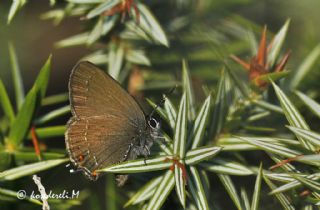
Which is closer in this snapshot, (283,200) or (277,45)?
(283,200)

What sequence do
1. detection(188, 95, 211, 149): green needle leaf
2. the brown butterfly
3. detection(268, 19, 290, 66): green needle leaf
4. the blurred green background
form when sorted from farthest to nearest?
the blurred green background
detection(268, 19, 290, 66): green needle leaf
the brown butterfly
detection(188, 95, 211, 149): green needle leaf

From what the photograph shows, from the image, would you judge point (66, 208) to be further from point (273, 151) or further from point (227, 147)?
point (273, 151)

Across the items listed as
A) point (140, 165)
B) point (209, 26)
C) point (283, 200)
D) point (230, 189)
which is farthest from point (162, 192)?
point (209, 26)

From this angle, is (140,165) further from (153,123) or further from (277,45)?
(277,45)

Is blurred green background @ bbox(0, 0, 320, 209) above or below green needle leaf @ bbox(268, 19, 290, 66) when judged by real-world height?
below

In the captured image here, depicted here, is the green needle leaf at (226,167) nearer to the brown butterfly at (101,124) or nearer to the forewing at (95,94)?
the brown butterfly at (101,124)

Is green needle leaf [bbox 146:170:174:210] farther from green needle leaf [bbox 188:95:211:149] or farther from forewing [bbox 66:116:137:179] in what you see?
forewing [bbox 66:116:137:179]

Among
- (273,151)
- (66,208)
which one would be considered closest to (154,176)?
(66,208)

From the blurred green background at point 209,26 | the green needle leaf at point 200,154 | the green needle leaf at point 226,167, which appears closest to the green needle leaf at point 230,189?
the green needle leaf at point 226,167

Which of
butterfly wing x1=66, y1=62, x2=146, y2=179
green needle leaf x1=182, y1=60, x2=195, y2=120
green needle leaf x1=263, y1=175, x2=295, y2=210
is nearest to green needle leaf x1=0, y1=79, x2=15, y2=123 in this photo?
butterfly wing x1=66, y1=62, x2=146, y2=179
